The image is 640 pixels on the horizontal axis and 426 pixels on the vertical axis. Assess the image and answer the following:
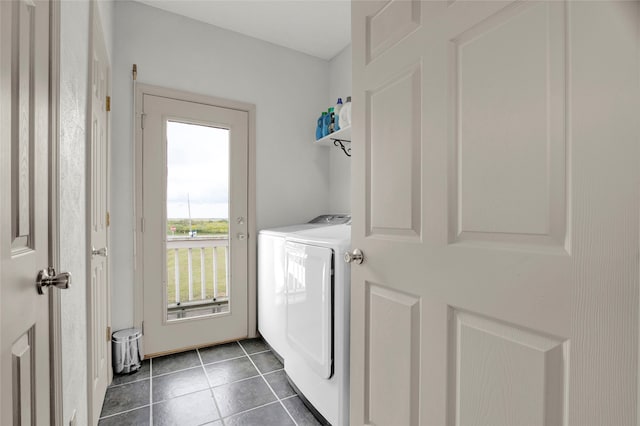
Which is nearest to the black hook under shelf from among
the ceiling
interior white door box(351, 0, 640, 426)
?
the ceiling

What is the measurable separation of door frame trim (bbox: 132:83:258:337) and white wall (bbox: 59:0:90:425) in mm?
971

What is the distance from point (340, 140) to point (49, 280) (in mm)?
2291

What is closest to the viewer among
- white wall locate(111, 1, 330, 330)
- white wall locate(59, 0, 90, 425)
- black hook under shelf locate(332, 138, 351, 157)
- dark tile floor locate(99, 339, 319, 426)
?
white wall locate(59, 0, 90, 425)

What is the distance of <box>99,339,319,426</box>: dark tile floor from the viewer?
65.2 inches

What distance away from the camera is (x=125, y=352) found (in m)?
2.07

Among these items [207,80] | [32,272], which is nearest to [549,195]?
[32,272]

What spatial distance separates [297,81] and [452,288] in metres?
2.59

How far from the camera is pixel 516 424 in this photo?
723mm

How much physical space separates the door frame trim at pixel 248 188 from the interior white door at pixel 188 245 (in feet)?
0.10

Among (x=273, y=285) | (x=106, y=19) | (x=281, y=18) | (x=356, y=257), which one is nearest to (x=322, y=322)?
(x=356, y=257)

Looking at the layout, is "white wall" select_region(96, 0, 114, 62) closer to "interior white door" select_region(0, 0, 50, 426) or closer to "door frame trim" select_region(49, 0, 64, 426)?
"door frame trim" select_region(49, 0, 64, 426)

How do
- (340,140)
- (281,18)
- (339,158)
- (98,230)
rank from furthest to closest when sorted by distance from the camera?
1. (339,158)
2. (340,140)
3. (281,18)
4. (98,230)

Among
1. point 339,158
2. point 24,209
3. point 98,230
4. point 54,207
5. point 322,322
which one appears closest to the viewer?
point 24,209

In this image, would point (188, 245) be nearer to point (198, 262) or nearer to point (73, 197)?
point (198, 262)
